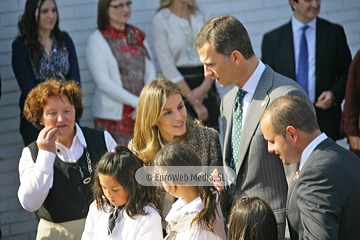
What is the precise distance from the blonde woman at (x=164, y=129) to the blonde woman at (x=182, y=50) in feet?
6.92

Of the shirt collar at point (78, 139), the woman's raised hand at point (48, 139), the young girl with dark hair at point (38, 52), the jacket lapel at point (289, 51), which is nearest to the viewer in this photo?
the woman's raised hand at point (48, 139)

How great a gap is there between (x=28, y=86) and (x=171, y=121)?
6.69ft

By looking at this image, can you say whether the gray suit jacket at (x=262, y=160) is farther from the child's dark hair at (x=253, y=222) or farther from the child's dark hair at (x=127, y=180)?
the child's dark hair at (x=127, y=180)

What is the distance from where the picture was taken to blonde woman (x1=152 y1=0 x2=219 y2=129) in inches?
238

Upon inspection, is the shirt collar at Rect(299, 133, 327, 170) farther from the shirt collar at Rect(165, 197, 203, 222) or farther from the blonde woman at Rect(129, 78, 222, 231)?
the blonde woman at Rect(129, 78, 222, 231)

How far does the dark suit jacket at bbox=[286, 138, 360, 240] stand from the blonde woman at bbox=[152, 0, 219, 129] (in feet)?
11.0

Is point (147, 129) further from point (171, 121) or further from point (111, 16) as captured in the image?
point (111, 16)

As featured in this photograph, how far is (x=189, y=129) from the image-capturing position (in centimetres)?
392

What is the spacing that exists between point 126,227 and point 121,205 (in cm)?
15

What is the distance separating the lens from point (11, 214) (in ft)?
19.6

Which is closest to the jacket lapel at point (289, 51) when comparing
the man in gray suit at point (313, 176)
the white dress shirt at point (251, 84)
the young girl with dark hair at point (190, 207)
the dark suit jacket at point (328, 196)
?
the white dress shirt at point (251, 84)

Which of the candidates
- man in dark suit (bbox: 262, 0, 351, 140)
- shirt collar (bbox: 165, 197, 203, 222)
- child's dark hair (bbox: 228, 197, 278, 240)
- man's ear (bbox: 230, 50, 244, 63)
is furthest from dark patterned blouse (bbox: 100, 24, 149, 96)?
child's dark hair (bbox: 228, 197, 278, 240)

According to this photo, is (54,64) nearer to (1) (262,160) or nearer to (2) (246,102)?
(2) (246,102)

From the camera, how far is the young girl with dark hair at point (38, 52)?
5.41m
